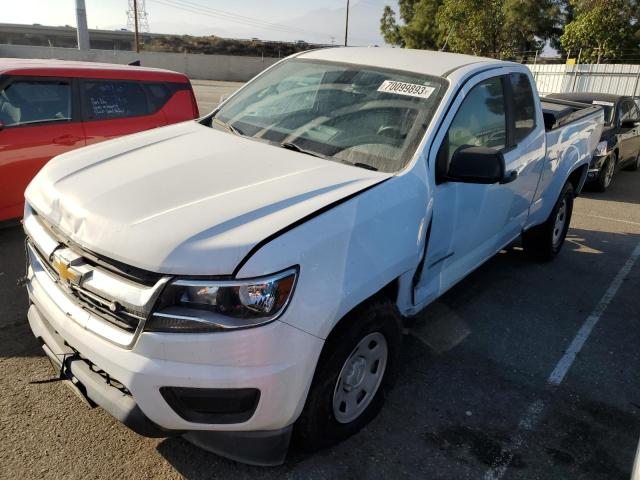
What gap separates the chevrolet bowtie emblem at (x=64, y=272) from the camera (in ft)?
7.37

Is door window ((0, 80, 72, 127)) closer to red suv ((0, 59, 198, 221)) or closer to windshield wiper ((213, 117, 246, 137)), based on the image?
red suv ((0, 59, 198, 221))

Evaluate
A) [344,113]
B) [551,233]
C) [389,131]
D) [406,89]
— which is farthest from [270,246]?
[551,233]

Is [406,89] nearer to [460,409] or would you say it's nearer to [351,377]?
[351,377]

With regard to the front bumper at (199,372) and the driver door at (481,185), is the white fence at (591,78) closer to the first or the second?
the driver door at (481,185)

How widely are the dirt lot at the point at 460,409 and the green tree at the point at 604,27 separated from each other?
2661 centimetres

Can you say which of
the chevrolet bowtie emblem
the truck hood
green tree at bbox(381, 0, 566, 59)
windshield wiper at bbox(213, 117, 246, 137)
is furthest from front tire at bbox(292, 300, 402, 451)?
green tree at bbox(381, 0, 566, 59)

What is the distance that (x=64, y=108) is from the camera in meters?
5.66

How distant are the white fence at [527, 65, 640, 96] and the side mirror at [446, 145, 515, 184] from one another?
68.4 ft

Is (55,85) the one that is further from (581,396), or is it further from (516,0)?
(516,0)

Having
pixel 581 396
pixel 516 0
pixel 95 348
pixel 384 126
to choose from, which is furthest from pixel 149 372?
pixel 516 0

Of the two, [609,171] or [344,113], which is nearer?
[344,113]

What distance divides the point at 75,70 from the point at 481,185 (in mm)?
4548

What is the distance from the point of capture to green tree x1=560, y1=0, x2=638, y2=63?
26.1 meters

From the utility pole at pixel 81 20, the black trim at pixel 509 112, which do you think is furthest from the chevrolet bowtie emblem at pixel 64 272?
the utility pole at pixel 81 20
